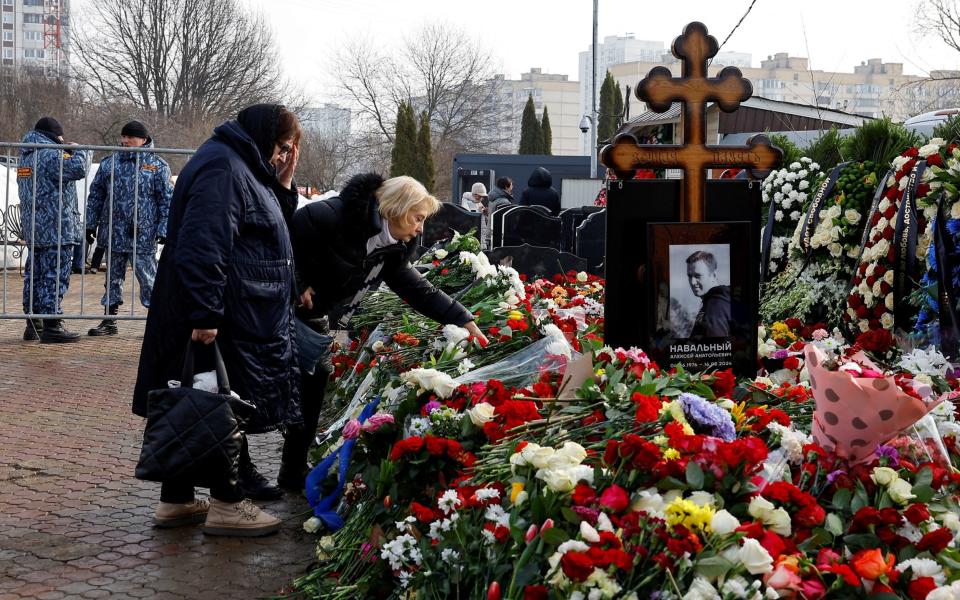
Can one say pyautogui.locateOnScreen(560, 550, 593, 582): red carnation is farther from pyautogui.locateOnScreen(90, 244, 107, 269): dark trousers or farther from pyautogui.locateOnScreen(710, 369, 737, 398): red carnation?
pyautogui.locateOnScreen(90, 244, 107, 269): dark trousers

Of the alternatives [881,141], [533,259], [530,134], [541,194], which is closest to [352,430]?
[881,141]

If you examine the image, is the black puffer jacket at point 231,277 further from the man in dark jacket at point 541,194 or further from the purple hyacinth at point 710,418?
the man in dark jacket at point 541,194

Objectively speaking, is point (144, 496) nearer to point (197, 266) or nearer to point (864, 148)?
point (197, 266)

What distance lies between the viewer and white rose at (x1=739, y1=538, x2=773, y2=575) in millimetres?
2275

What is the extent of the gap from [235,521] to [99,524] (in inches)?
24.9

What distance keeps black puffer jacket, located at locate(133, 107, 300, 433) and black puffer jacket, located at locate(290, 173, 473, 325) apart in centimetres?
48

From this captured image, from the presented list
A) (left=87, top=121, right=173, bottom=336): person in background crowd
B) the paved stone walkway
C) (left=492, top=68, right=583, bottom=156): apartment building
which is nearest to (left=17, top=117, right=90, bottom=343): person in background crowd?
(left=87, top=121, right=173, bottom=336): person in background crowd

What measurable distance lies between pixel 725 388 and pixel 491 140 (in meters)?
51.8

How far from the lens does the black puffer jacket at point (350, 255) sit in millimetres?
4809

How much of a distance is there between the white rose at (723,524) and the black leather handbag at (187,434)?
2059 mm

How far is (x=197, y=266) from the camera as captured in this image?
394 cm

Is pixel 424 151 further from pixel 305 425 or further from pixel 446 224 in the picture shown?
pixel 305 425

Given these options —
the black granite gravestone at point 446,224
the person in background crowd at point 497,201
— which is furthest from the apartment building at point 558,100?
the black granite gravestone at point 446,224

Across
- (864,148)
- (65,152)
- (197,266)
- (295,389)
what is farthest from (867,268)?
(65,152)
